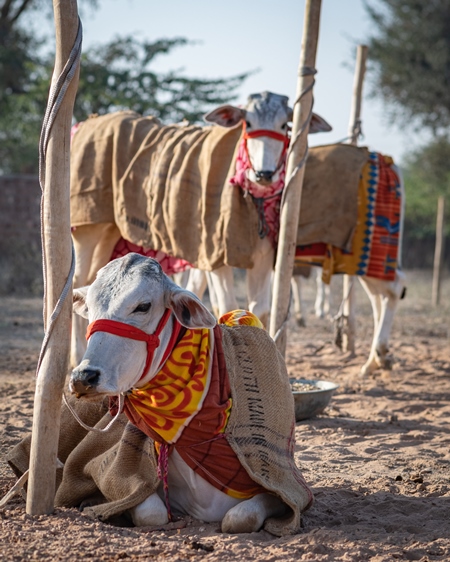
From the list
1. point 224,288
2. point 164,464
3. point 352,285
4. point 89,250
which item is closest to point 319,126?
point 224,288

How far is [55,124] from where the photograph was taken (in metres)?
3.47

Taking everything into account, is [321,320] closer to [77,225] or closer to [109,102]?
[77,225]

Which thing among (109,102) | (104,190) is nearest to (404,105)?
(109,102)

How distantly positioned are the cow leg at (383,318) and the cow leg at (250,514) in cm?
411

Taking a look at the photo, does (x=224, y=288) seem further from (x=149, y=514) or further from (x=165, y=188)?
(x=149, y=514)

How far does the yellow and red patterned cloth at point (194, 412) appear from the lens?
11.0ft

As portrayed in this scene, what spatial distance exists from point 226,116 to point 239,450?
12.4ft

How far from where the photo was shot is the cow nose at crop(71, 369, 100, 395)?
3055 mm

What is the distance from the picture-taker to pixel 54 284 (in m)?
3.47

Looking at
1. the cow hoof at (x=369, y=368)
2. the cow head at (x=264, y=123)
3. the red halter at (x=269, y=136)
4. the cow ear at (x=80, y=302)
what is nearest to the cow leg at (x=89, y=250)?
the cow head at (x=264, y=123)

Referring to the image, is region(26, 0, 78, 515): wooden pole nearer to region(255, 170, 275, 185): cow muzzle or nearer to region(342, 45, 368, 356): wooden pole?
region(255, 170, 275, 185): cow muzzle

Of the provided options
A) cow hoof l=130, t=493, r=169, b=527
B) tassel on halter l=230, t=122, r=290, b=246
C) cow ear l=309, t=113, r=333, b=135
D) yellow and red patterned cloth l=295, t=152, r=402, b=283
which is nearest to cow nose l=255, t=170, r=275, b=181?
tassel on halter l=230, t=122, r=290, b=246

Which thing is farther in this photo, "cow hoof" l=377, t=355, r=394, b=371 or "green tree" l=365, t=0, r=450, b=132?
"green tree" l=365, t=0, r=450, b=132

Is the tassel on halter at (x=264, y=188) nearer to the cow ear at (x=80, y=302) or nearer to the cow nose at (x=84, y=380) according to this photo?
the cow ear at (x=80, y=302)
